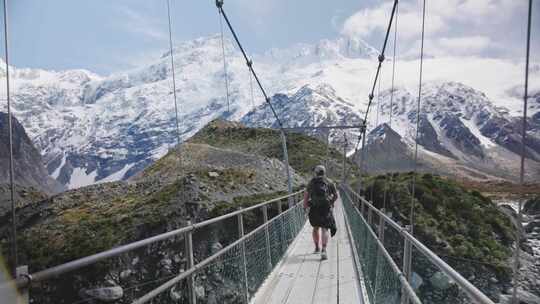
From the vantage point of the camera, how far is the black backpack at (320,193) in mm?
7188

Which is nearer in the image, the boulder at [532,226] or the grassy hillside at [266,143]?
the boulder at [532,226]

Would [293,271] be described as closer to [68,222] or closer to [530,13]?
[530,13]

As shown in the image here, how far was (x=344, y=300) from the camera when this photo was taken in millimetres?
5367

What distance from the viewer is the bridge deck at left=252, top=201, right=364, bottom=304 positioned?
5.39m

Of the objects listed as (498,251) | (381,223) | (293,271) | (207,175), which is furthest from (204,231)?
(498,251)

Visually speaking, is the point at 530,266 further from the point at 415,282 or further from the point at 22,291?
the point at 22,291

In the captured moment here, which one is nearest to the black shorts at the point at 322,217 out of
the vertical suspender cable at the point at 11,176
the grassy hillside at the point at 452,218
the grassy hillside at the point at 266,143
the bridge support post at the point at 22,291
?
the vertical suspender cable at the point at 11,176

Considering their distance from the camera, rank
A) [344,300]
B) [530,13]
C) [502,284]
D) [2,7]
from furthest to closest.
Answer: [502,284], [344,300], [530,13], [2,7]

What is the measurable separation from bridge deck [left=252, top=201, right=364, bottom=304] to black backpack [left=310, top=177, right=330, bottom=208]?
70 centimetres

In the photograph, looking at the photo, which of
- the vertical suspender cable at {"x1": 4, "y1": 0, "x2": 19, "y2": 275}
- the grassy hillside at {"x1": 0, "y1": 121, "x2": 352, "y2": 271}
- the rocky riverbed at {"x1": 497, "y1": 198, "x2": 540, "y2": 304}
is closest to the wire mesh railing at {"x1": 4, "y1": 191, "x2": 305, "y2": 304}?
the vertical suspender cable at {"x1": 4, "y1": 0, "x2": 19, "y2": 275}

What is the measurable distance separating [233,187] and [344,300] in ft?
89.7

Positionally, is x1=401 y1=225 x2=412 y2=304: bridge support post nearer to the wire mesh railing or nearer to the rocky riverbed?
the wire mesh railing

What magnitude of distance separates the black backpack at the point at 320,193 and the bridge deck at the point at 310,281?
0.70 m

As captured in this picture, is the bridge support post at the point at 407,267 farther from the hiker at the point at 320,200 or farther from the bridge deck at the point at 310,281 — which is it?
the hiker at the point at 320,200
